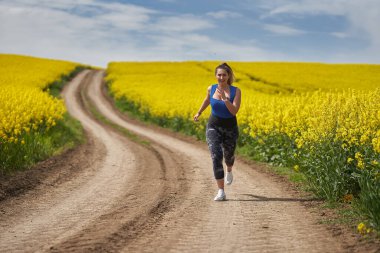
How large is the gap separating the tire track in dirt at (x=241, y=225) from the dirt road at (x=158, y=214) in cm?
1

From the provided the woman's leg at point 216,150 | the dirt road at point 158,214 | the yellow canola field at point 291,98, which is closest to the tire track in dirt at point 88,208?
the dirt road at point 158,214

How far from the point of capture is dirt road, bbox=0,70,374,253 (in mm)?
5285

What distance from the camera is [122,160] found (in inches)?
514

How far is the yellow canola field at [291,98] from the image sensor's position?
8.05 m

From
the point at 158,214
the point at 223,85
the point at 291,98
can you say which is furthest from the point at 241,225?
the point at 291,98

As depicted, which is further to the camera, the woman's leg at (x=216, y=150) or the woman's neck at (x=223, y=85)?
the woman's leg at (x=216, y=150)

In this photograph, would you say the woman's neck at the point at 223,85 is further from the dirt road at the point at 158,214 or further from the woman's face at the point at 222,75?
the dirt road at the point at 158,214

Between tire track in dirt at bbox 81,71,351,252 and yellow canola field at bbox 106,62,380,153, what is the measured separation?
139 cm

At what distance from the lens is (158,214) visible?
677 cm

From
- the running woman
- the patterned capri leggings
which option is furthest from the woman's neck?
the patterned capri leggings

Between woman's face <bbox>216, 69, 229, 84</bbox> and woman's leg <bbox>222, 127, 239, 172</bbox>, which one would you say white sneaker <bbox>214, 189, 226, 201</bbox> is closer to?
woman's leg <bbox>222, 127, 239, 172</bbox>

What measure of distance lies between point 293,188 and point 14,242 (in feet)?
18.1

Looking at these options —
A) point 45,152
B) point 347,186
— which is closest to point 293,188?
point 347,186

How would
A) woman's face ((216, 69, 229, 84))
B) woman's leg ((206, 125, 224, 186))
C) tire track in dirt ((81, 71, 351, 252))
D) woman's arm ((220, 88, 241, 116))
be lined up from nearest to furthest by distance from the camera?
tire track in dirt ((81, 71, 351, 252)) → woman's arm ((220, 88, 241, 116)) → woman's face ((216, 69, 229, 84)) → woman's leg ((206, 125, 224, 186))
